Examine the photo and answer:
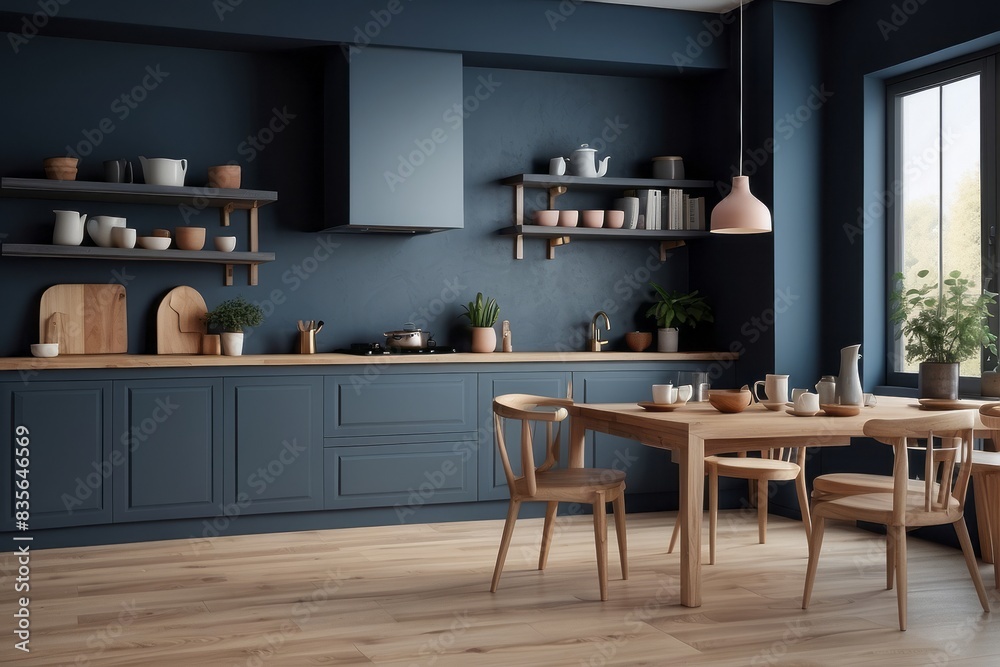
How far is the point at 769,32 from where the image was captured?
561cm

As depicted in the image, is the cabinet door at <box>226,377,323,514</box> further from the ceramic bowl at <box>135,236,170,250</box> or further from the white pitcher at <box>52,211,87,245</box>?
the white pitcher at <box>52,211,87,245</box>

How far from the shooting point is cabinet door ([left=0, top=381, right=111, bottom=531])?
4660 mm

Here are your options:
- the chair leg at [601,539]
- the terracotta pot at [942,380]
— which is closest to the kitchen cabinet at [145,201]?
the chair leg at [601,539]

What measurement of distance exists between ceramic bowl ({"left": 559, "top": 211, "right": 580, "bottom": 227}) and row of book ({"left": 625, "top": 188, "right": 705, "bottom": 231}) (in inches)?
13.9

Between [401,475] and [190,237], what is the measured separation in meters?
1.62

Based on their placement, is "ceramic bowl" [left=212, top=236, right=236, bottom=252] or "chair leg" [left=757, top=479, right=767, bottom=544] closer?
"chair leg" [left=757, top=479, right=767, bottom=544]

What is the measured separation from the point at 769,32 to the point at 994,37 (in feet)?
4.11

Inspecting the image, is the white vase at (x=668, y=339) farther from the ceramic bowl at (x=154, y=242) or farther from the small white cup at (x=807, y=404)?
the ceramic bowl at (x=154, y=242)

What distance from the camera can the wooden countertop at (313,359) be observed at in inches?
184

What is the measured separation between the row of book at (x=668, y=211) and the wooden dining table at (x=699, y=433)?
230cm

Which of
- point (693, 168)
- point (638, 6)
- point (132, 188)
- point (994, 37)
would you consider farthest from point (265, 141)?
point (994, 37)

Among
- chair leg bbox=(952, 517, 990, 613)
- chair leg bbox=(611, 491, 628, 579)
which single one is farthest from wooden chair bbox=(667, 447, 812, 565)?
chair leg bbox=(952, 517, 990, 613)

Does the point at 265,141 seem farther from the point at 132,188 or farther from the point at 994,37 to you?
the point at 994,37

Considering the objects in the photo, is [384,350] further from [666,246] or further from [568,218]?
[666,246]
